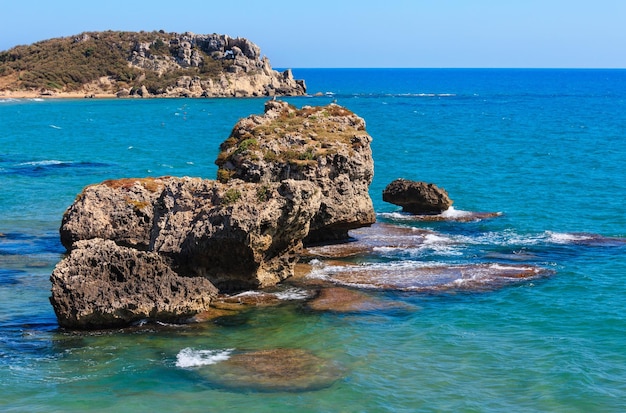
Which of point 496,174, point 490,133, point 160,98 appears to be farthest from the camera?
point 160,98


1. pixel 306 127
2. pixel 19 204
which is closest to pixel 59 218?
pixel 19 204

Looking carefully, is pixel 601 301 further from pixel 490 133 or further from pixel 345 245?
pixel 490 133

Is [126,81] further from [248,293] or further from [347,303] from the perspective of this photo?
[347,303]

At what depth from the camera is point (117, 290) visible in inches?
1156

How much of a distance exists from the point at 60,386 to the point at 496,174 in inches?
2185

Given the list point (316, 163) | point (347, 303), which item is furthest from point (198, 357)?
point (316, 163)

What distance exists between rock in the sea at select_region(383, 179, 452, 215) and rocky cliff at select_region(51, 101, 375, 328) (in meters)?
7.27

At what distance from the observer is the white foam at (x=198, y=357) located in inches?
1038

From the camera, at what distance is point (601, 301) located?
3416cm

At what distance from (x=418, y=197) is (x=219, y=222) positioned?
861 inches

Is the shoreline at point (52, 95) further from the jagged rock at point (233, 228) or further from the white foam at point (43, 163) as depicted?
the jagged rock at point (233, 228)

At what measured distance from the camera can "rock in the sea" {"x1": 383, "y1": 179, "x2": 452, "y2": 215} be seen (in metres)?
51.8

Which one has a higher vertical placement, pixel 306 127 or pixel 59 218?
pixel 306 127

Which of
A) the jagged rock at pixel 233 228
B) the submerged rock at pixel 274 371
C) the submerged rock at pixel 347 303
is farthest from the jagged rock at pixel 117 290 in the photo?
the submerged rock at pixel 347 303
